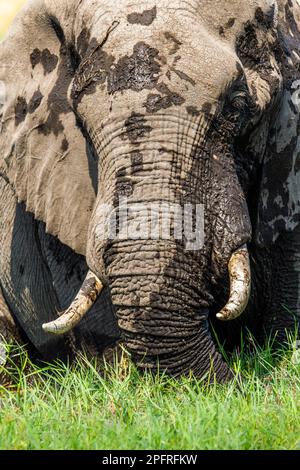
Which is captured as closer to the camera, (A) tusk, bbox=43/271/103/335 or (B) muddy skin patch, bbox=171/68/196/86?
(B) muddy skin patch, bbox=171/68/196/86

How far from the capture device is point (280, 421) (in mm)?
5613

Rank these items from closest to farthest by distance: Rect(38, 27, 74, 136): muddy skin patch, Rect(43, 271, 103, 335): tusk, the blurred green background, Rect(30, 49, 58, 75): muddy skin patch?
Rect(43, 271, 103, 335): tusk, Rect(38, 27, 74, 136): muddy skin patch, Rect(30, 49, 58, 75): muddy skin patch, the blurred green background

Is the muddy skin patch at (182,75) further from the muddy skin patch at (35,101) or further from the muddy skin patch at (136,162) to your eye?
the muddy skin patch at (35,101)

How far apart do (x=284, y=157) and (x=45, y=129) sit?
1170 mm

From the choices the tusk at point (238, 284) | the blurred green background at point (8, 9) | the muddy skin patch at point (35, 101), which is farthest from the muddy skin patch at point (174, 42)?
the blurred green background at point (8, 9)

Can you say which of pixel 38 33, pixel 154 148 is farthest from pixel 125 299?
pixel 38 33

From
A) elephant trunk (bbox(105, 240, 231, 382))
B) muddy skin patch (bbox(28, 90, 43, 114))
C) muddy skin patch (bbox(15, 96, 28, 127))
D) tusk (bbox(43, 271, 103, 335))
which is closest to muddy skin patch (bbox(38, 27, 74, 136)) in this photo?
muddy skin patch (bbox(28, 90, 43, 114))

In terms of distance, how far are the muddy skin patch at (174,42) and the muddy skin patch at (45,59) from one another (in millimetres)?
986

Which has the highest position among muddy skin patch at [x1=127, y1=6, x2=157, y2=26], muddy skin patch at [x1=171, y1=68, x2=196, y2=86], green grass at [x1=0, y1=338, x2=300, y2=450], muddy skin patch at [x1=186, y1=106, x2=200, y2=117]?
muddy skin patch at [x1=127, y1=6, x2=157, y2=26]

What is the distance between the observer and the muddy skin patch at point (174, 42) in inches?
242

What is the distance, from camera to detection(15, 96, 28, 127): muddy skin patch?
7.23 m

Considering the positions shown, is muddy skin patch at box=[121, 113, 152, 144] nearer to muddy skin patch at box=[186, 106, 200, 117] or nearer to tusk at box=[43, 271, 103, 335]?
muddy skin patch at box=[186, 106, 200, 117]

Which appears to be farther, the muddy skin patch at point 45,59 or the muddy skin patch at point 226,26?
the muddy skin patch at point 45,59

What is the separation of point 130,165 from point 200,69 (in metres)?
0.51
